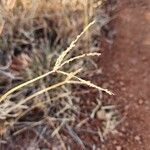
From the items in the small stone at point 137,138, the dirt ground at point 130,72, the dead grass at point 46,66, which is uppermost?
the dead grass at point 46,66

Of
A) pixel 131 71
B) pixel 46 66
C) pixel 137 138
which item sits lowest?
pixel 137 138

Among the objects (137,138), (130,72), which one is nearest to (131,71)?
(130,72)

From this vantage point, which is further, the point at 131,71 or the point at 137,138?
the point at 131,71

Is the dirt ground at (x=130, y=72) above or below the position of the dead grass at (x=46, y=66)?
below

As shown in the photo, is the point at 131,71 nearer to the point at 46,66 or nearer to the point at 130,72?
the point at 130,72

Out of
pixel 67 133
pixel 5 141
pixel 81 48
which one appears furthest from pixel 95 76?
pixel 5 141

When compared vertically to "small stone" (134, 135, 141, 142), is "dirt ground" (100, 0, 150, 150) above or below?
above
